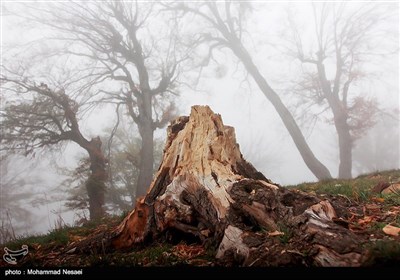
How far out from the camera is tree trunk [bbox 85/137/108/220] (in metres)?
10.7

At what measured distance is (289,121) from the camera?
1549 centimetres

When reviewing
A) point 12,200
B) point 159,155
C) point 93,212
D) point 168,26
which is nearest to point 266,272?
point 93,212

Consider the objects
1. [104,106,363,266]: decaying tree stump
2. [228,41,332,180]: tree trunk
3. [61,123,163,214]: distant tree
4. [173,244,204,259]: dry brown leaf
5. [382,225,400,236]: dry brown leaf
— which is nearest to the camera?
[104,106,363,266]: decaying tree stump

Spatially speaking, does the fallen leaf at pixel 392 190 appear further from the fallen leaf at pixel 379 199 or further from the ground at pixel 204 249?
the fallen leaf at pixel 379 199

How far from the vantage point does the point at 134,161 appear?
46.6 ft

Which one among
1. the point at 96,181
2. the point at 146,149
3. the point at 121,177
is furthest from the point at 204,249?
the point at 121,177

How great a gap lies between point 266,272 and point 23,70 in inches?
485

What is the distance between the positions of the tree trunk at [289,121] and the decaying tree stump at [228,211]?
10.3 meters

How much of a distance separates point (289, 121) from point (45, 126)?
12.3m

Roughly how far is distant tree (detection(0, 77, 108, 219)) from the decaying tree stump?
702 centimetres

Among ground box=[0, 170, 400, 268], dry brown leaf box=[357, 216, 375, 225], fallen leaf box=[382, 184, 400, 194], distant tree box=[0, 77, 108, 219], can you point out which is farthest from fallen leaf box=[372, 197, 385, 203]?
distant tree box=[0, 77, 108, 219]

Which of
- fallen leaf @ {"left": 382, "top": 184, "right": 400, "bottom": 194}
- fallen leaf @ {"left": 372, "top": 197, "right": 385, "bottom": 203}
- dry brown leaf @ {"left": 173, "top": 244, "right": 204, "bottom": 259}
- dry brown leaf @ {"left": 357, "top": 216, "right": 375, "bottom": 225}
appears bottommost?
dry brown leaf @ {"left": 173, "top": 244, "right": 204, "bottom": 259}

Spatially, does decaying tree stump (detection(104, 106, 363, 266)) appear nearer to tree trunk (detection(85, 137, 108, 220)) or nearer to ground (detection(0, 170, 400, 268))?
ground (detection(0, 170, 400, 268))

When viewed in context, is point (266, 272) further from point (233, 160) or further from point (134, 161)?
point (134, 161)
